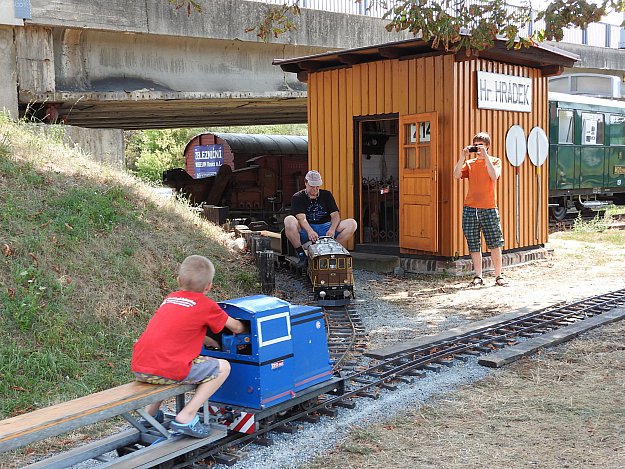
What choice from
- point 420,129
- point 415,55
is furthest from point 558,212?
point 415,55

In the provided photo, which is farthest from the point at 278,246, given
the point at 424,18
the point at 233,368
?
the point at 233,368

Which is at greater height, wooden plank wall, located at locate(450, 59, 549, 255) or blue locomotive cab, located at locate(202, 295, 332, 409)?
wooden plank wall, located at locate(450, 59, 549, 255)

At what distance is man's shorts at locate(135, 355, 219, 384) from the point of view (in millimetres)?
4324

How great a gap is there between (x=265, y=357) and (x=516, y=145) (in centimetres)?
944

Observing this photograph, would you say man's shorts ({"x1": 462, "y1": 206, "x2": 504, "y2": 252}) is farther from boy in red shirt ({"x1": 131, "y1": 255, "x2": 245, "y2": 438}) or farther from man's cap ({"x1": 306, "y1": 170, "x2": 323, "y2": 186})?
boy in red shirt ({"x1": 131, "y1": 255, "x2": 245, "y2": 438})

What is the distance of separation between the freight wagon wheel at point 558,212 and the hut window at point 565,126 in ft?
6.69

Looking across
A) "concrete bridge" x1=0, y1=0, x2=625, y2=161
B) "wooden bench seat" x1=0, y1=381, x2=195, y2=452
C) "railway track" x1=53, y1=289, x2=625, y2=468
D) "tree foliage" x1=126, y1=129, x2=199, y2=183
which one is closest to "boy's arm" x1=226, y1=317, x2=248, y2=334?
"wooden bench seat" x1=0, y1=381, x2=195, y2=452

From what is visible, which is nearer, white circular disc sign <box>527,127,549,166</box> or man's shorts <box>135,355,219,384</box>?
man's shorts <box>135,355,219,384</box>

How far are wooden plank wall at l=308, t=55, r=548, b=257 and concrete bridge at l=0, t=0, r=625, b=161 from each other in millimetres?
1958

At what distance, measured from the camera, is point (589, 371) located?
6488 millimetres

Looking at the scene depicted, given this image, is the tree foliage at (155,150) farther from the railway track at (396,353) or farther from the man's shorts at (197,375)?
the man's shorts at (197,375)

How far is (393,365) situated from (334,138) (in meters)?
7.26

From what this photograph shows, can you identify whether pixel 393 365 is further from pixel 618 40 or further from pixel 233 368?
pixel 618 40

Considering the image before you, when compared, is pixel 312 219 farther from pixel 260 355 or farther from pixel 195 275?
pixel 195 275
